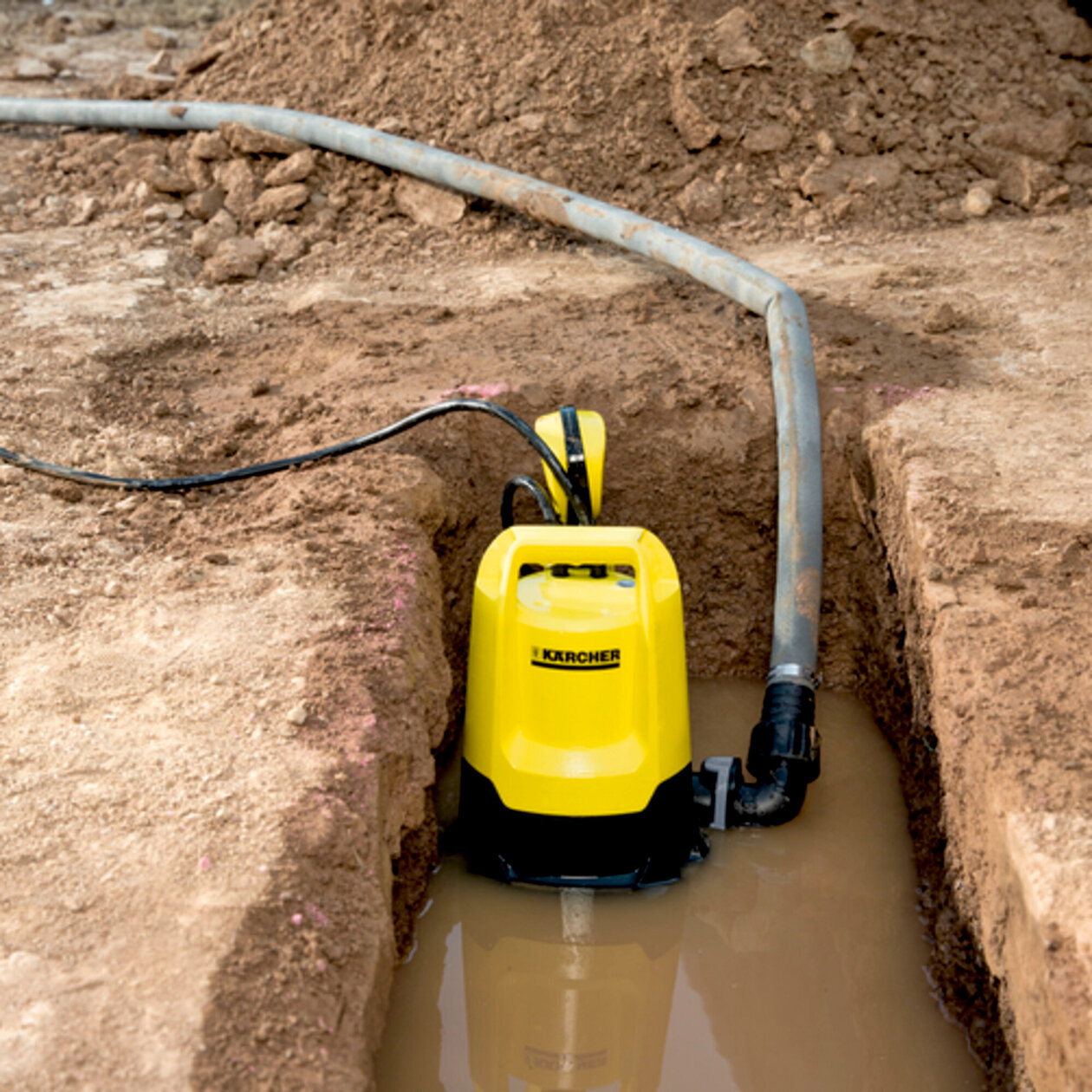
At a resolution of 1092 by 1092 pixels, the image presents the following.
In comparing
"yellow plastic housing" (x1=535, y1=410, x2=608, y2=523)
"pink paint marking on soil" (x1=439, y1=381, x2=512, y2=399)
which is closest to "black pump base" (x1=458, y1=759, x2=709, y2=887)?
"yellow plastic housing" (x1=535, y1=410, x2=608, y2=523)

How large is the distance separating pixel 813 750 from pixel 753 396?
1318 millimetres

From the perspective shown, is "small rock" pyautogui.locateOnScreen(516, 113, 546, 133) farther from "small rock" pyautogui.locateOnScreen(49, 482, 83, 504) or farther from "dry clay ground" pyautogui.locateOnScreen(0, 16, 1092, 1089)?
"small rock" pyautogui.locateOnScreen(49, 482, 83, 504)

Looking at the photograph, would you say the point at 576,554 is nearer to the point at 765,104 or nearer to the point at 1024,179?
the point at 765,104

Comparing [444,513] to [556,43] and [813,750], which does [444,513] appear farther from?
[556,43]

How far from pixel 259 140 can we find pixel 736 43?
2250 millimetres

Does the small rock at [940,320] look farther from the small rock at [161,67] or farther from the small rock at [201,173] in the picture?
the small rock at [161,67]

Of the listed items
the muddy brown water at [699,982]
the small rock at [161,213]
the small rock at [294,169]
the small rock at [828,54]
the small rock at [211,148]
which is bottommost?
the muddy brown water at [699,982]

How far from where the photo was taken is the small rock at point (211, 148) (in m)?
5.39

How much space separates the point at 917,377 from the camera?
12.4ft

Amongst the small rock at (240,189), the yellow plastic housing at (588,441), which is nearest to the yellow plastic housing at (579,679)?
the yellow plastic housing at (588,441)

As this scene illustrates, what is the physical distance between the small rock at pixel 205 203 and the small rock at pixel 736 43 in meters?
2.41

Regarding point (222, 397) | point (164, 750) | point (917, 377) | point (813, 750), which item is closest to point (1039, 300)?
point (917, 377)

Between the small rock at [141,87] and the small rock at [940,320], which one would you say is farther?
the small rock at [141,87]

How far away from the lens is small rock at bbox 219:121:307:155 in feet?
17.4
